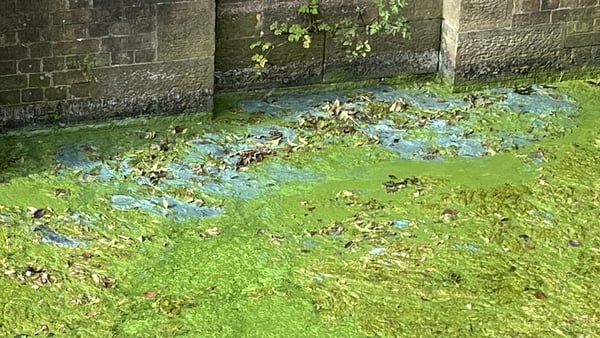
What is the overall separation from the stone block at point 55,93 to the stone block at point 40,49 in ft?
0.74

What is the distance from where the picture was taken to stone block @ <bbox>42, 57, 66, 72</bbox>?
657 centimetres

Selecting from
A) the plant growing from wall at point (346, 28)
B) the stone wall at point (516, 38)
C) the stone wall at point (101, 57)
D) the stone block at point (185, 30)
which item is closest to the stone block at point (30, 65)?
the stone wall at point (101, 57)

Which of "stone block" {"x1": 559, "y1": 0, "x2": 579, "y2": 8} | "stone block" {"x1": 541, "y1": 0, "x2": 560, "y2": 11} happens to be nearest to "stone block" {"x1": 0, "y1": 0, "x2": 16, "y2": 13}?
"stone block" {"x1": 541, "y1": 0, "x2": 560, "y2": 11}

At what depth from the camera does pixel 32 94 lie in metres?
6.62

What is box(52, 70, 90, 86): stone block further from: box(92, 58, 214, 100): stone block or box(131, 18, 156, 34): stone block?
box(131, 18, 156, 34): stone block

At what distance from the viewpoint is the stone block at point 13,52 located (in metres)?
6.43

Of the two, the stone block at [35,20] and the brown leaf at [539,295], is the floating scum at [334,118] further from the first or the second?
the brown leaf at [539,295]

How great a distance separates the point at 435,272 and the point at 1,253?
Result: 2.25 meters

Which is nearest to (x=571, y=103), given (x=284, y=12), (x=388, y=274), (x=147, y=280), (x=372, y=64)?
(x=372, y=64)

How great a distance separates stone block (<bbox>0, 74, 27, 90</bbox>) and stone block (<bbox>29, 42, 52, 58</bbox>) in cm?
15

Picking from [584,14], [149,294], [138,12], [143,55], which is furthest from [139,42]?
[584,14]

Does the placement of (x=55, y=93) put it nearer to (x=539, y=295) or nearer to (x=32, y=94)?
(x=32, y=94)

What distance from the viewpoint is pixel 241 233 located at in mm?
5820

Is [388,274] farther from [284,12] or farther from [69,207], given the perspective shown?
[284,12]
